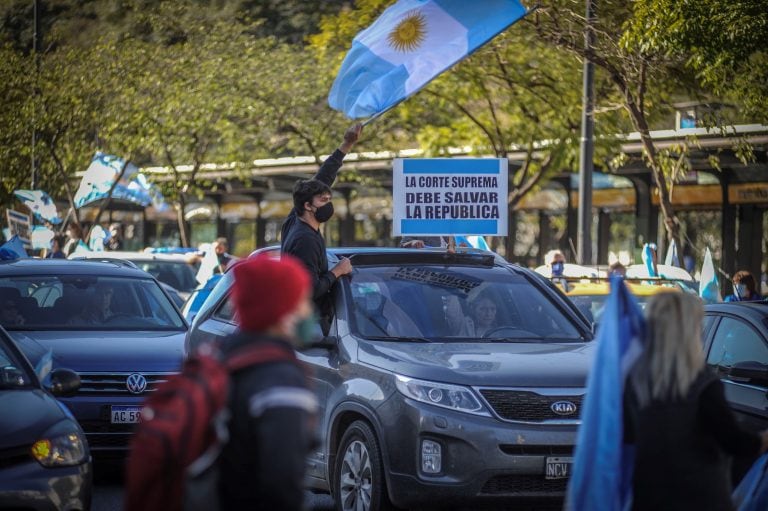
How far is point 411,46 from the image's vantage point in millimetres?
12492

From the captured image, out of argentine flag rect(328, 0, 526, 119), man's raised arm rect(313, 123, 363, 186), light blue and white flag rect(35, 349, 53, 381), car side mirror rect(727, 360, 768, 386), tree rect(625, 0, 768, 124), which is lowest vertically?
light blue and white flag rect(35, 349, 53, 381)

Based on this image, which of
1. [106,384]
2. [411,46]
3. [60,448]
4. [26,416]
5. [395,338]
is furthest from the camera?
[411,46]

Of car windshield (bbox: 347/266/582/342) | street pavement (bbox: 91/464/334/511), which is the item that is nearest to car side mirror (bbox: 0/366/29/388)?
street pavement (bbox: 91/464/334/511)

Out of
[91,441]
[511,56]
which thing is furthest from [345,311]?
[511,56]

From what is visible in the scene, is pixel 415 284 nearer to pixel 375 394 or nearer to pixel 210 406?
pixel 375 394

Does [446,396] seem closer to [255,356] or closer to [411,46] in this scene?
[255,356]

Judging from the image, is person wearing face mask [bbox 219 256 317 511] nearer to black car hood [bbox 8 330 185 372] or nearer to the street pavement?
the street pavement

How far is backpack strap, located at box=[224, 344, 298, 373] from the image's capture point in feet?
12.5

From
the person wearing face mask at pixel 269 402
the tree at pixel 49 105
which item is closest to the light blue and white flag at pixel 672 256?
the person wearing face mask at pixel 269 402

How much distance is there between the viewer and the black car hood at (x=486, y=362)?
785 cm

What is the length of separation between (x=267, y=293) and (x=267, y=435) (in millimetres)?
389

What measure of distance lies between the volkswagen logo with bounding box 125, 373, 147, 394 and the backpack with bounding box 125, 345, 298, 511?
22.6 ft

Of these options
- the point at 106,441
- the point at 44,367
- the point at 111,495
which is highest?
the point at 44,367

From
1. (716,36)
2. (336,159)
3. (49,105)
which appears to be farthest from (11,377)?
(49,105)
